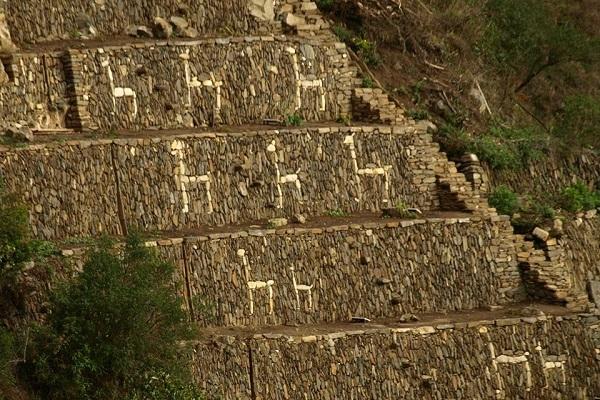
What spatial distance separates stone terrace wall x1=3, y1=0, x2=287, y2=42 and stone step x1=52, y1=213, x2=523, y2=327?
242 inches

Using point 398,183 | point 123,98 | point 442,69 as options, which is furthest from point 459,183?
point 123,98

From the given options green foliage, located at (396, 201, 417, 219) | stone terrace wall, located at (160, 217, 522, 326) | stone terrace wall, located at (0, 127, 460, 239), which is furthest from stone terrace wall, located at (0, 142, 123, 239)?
green foliage, located at (396, 201, 417, 219)

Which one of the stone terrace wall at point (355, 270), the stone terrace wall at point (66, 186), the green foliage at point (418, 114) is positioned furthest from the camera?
the green foliage at point (418, 114)

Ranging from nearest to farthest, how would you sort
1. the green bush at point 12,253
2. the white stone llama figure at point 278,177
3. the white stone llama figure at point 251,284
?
the green bush at point 12,253 → the white stone llama figure at point 251,284 → the white stone llama figure at point 278,177

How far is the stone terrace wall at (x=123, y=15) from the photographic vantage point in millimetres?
48812

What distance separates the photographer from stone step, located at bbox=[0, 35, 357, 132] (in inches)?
1864

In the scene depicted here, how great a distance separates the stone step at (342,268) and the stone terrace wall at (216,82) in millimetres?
3520

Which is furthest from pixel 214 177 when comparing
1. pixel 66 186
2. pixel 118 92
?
pixel 66 186

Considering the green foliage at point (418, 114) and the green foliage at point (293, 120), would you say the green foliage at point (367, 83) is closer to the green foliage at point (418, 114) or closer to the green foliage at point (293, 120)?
the green foliage at point (418, 114)

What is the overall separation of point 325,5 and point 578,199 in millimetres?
8152

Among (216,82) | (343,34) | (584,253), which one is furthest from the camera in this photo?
(343,34)

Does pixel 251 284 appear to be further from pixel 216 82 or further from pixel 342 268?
pixel 216 82

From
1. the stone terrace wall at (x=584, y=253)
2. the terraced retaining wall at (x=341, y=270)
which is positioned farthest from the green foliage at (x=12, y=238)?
the stone terrace wall at (x=584, y=253)

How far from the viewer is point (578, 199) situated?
53.4 m
